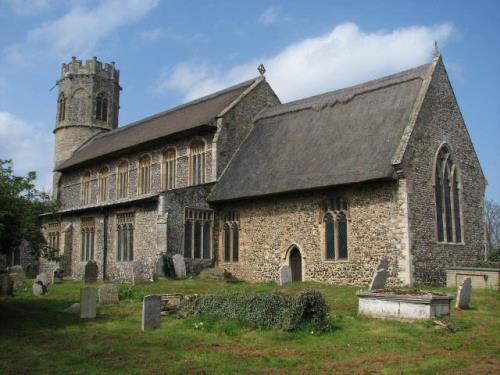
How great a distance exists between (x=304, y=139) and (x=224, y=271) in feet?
23.0

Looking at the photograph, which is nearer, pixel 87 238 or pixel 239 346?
pixel 239 346

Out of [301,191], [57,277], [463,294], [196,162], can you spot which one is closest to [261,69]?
[196,162]

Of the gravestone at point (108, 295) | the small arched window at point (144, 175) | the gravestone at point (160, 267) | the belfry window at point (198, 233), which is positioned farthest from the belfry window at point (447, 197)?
the small arched window at point (144, 175)

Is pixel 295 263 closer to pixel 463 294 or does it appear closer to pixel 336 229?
pixel 336 229

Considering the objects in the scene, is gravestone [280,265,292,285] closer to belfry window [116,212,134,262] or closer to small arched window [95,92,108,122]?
belfry window [116,212,134,262]

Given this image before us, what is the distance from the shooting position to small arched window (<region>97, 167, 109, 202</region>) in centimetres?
3653

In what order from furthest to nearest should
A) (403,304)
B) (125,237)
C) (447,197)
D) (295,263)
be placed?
(125,237), (295,263), (447,197), (403,304)

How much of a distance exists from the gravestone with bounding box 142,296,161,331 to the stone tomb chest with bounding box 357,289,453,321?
505 centimetres

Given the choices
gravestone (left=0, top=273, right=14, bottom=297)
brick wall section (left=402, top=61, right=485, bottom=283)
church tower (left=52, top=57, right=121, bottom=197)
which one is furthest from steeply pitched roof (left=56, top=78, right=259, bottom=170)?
gravestone (left=0, top=273, right=14, bottom=297)

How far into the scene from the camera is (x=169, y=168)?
31.2 metres

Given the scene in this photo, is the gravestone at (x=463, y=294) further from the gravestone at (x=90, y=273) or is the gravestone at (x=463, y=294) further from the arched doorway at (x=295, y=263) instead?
the gravestone at (x=90, y=273)

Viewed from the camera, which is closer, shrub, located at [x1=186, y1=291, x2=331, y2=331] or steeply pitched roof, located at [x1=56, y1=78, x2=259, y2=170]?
shrub, located at [x1=186, y1=291, x2=331, y2=331]

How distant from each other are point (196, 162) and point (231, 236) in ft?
16.5

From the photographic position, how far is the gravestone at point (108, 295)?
17781 millimetres
